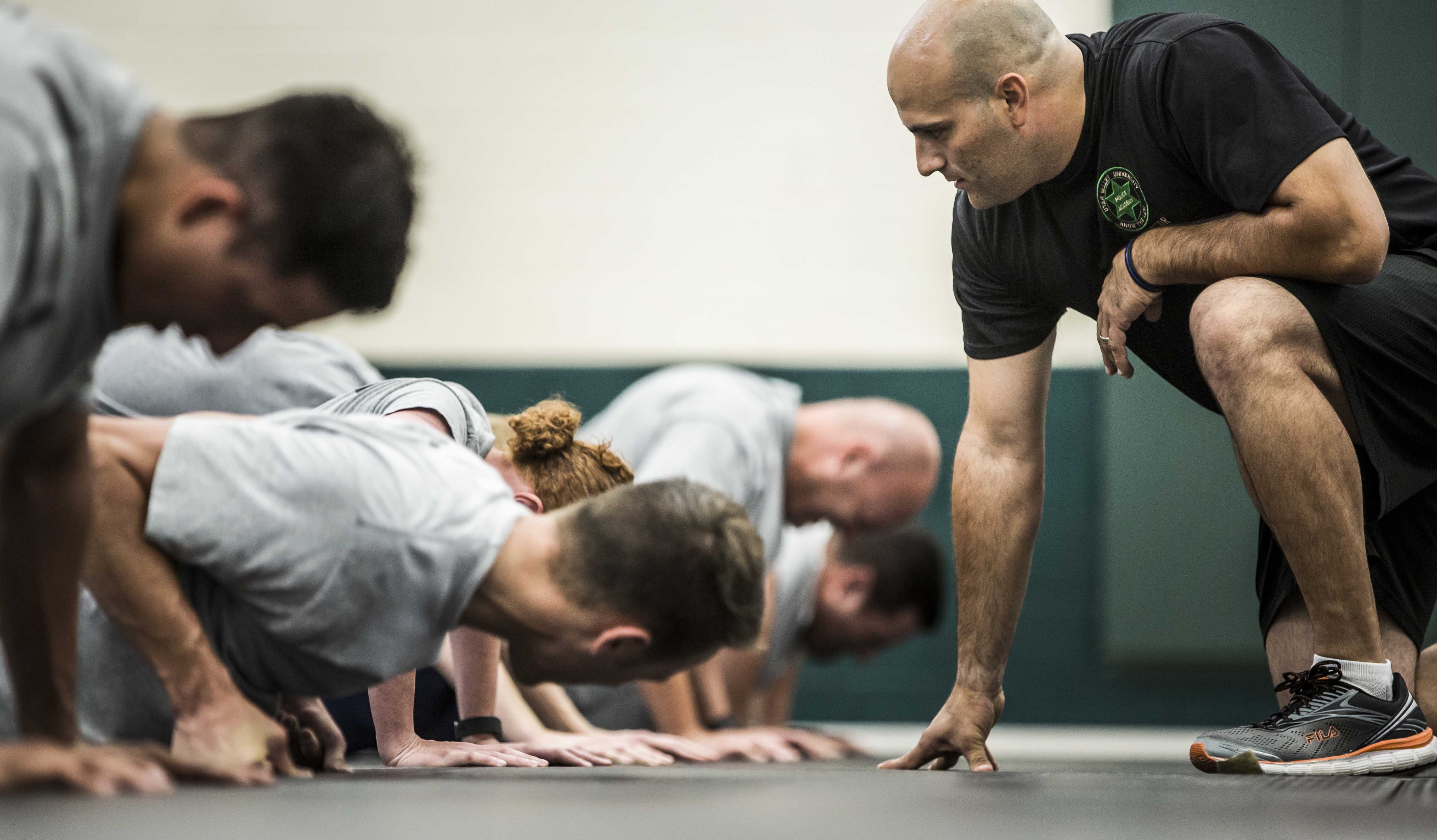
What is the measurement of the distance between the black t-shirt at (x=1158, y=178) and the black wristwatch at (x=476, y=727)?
1.00m

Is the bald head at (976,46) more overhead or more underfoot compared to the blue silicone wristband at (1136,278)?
more overhead

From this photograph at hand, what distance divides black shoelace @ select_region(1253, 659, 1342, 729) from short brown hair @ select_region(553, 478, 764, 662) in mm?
756

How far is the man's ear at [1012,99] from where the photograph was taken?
184 cm

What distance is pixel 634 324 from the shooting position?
14.6 ft

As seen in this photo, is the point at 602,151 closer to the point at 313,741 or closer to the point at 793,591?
the point at 793,591

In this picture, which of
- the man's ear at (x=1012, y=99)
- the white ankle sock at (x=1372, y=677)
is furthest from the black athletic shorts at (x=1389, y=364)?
the man's ear at (x=1012, y=99)

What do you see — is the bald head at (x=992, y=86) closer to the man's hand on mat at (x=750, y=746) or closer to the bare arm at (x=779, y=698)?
the man's hand on mat at (x=750, y=746)

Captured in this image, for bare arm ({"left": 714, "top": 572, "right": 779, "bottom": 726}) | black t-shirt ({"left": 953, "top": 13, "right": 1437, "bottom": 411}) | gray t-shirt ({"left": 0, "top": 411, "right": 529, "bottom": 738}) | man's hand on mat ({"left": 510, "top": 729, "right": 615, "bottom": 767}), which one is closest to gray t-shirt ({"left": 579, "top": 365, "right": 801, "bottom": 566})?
bare arm ({"left": 714, "top": 572, "right": 779, "bottom": 726})

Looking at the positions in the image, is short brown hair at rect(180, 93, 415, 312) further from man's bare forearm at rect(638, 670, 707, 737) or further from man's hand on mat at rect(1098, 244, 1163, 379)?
A: man's bare forearm at rect(638, 670, 707, 737)

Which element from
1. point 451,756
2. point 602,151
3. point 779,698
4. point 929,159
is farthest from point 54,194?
point 602,151

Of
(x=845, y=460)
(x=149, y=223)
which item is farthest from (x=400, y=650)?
(x=845, y=460)

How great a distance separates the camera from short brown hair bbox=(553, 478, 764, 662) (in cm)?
134

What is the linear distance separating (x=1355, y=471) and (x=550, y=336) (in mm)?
3148

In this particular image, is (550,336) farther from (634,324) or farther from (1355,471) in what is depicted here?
(1355,471)
